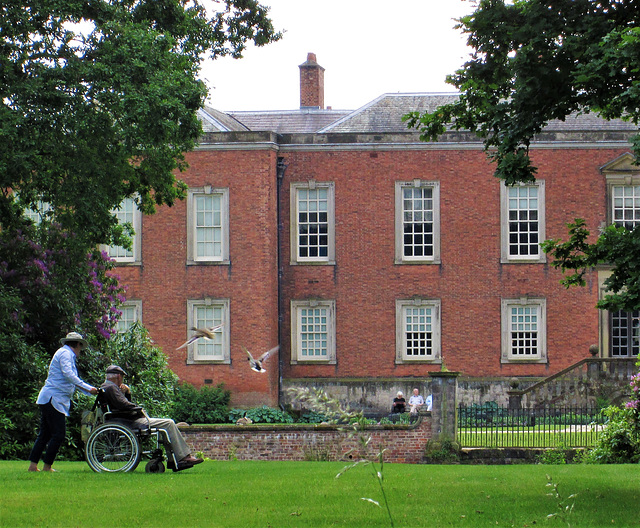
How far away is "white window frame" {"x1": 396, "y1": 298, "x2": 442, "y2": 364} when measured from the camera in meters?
34.9

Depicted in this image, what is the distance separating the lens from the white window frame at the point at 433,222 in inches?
1377

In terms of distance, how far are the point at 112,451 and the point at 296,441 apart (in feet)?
31.8

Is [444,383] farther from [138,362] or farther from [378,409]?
[378,409]

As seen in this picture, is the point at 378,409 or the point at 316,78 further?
the point at 316,78

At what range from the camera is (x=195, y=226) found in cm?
3475

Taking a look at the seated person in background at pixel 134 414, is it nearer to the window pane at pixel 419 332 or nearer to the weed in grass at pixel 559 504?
the weed in grass at pixel 559 504

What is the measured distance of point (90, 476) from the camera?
41.4 ft

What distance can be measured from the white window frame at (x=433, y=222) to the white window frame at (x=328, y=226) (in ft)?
6.95

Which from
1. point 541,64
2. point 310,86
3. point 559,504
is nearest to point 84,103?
point 541,64

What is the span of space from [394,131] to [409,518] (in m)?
26.7

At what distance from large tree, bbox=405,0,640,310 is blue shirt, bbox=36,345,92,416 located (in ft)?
17.5

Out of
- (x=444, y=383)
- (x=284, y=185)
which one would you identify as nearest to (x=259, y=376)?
(x=284, y=185)

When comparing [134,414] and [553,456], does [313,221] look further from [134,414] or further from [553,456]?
[134,414]

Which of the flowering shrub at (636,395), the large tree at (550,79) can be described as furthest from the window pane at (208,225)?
the large tree at (550,79)
